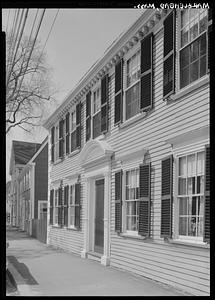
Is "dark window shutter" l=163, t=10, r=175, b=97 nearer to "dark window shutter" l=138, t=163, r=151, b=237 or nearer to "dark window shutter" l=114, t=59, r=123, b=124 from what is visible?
"dark window shutter" l=138, t=163, r=151, b=237

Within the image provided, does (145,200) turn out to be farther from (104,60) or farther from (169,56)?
(104,60)

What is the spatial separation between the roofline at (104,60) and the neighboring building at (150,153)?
3cm

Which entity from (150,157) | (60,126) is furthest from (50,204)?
(150,157)

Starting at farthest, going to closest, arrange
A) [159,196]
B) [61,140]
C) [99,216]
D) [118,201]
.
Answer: [61,140], [99,216], [118,201], [159,196]

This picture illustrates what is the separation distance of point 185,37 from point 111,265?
6.54 meters

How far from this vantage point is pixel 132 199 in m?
11.2

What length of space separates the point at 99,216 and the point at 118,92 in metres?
4.09

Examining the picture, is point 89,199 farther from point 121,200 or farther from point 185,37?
point 185,37

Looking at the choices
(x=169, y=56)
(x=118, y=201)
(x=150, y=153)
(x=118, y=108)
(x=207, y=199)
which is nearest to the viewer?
(x=207, y=199)

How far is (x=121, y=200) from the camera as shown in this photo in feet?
38.4

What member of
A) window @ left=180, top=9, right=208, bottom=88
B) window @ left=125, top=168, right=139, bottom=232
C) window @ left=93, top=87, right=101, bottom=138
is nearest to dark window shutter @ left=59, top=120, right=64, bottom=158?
window @ left=93, top=87, right=101, bottom=138

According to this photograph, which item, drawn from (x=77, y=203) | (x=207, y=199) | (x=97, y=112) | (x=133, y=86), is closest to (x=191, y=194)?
(x=207, y=199)

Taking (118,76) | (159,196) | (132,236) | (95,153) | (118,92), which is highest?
(118,76)
